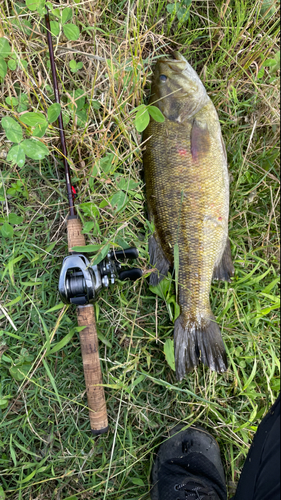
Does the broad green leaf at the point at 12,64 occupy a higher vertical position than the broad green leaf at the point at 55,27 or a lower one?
lower

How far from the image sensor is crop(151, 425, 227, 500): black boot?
192 centimetres

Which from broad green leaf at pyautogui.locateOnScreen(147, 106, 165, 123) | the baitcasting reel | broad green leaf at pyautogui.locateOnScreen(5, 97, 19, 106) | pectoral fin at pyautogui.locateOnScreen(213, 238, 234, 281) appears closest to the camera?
the baitcasting reel

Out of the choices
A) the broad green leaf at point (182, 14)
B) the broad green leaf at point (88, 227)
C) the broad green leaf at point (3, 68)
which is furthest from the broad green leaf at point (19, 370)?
the broad green leaf at point (182, 14)

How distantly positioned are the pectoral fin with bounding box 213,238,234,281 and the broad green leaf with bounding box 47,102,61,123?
1.25 meters

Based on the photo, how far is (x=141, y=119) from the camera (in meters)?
1.74

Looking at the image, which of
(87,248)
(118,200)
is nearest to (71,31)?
(118,200)

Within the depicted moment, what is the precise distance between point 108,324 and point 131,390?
42 cm

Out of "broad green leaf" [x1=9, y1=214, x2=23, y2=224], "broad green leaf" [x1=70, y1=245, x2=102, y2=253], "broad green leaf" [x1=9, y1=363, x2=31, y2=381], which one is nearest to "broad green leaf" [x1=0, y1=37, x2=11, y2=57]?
"broad green leaf" [x1=9, y1=214, x2=23, y2=224]

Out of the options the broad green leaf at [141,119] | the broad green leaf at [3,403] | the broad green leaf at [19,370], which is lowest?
the broad green leaf at [3,403]

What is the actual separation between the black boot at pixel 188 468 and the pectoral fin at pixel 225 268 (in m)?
0.99

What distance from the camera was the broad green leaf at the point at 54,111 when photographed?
169 cm

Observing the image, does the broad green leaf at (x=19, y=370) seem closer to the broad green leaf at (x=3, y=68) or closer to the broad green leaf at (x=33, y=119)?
the broad green leaf at (x=33, y=119)

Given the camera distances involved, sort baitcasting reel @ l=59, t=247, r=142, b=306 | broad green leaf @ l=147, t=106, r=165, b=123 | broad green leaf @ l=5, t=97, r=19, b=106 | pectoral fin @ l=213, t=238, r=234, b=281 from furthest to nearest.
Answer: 1. pectoral fin @ l=213, t=238, r=234, b=281
2. broad green leaf @ l=5, t=97, r=19, b=106
3. broad green leaf @ l=147, t=106, r=165, b=123
4. baitcasting reel @ l=59, t=247, r=142, b=306

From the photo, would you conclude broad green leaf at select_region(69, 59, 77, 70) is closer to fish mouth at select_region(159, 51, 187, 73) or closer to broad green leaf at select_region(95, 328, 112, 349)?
fish mouth at select_region(159, 51, 187, 73)
